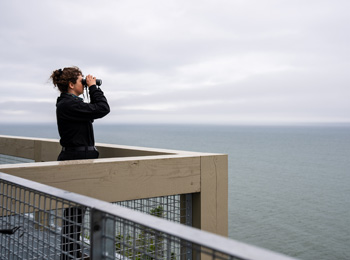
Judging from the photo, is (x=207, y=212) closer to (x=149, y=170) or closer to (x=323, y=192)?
(x=149, y=170)

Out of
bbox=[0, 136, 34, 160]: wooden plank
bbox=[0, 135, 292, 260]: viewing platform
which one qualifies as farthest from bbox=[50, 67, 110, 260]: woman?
bbox=[0, 136, 34, 160]: wooden plank

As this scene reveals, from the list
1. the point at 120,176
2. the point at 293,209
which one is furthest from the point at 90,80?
the point at 293,209

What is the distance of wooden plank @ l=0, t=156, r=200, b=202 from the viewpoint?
3.21m

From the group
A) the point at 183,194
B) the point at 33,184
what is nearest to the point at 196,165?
the point at 183,194

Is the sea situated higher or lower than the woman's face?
lower

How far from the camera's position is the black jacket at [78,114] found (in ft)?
12.5

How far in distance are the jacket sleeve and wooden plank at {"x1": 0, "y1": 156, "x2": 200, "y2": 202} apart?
525 mm

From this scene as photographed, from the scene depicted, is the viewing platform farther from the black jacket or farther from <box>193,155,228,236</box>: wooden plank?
the black jacket

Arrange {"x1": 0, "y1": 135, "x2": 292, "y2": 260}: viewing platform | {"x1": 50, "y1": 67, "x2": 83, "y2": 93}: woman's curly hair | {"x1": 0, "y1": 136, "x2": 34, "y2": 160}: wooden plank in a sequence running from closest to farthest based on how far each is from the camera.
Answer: {"x1": 0, "y1": 135, "x2": 292, "y2": 260}: viewing platform, {"x1": 50, "y1": 67, "x2": 83, "y2": 93}: woman's curly hair, {"x1": 0, "y1": 136, "x2": 34, "y2": 160}: wooden plank

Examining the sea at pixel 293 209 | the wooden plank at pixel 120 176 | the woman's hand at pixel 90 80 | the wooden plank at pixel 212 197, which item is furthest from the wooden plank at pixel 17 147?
the sea at pixel 293 209

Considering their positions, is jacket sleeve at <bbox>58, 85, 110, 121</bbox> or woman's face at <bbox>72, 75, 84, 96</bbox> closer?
jacket sleeve at <bbox>58, 85, 110, 121</bbox>

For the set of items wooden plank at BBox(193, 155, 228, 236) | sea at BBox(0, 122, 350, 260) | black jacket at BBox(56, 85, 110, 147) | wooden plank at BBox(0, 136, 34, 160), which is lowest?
sea at BBox(0, 122, 350, 260)

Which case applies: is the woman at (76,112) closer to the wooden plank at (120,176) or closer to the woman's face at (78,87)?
the woman's face at (78,87)

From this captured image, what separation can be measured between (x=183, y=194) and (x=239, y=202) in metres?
37.0
